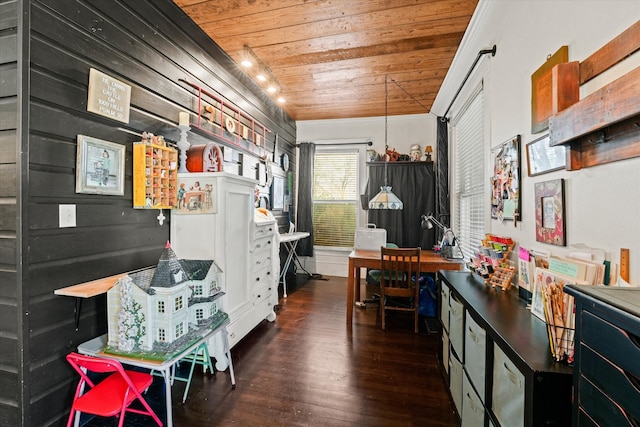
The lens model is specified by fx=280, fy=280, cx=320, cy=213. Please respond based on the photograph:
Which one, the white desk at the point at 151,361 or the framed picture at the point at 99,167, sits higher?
the framed picture at the point at 99,167

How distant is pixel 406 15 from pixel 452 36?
59 centimetres

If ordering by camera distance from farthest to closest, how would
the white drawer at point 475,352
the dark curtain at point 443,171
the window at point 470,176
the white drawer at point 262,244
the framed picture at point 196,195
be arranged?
the dark curtain at point 443,171
the window at point 470,176
the white drawer at point 262,244
the framed picture at point 196,195
the white drawer at point 475,352

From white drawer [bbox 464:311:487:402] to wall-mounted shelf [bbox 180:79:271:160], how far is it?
2560mm

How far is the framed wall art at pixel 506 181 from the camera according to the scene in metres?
1.82

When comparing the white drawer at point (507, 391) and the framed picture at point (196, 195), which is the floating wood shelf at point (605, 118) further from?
the framed picture at point (196, 195)

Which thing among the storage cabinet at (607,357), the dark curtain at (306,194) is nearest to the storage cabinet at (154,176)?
the storage cabinet at (607,357)

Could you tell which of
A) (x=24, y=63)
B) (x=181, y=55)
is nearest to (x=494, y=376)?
(x=24, y=63)

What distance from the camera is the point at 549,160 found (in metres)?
1.44

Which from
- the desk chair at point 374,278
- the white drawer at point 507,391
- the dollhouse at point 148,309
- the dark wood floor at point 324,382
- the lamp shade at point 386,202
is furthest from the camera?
the desk chair at point 374,278

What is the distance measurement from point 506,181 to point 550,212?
1.96 feet

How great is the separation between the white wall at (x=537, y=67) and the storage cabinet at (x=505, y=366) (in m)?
0.39

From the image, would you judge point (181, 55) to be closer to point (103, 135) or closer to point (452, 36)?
point (103, 135)

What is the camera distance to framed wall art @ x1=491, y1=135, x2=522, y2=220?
1818mm

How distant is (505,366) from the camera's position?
106 cm
